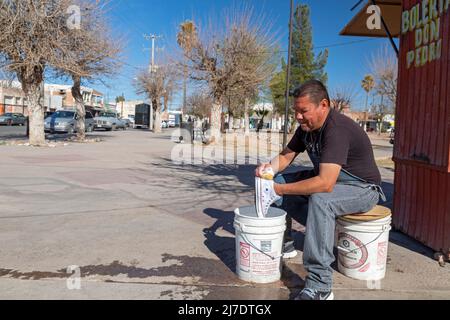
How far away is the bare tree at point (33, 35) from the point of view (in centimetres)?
1393

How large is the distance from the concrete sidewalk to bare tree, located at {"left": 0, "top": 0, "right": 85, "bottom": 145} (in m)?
7.74

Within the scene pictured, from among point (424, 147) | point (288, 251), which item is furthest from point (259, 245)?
point (424, 147)

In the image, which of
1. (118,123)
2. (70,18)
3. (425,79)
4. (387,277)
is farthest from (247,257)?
(118,123)

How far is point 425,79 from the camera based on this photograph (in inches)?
171

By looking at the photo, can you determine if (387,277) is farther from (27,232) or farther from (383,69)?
(383,69)

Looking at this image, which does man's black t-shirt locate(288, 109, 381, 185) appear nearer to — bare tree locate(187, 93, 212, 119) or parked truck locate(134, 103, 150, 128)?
parked truck locate(134, 103, 150, 128)

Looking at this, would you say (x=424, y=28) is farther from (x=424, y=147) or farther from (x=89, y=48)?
(x=89, y=48)

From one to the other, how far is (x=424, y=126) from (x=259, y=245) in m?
2.41

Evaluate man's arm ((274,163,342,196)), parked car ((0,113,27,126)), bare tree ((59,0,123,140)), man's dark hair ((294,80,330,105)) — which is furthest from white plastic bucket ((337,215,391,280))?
Result: parked car ((0,113,27,126))

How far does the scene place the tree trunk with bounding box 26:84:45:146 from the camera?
53.4 feet

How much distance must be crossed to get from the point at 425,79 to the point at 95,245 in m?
3.99

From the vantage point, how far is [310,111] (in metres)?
3.34

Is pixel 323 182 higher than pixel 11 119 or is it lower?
lower

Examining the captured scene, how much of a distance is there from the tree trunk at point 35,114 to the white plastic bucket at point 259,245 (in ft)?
50.4
